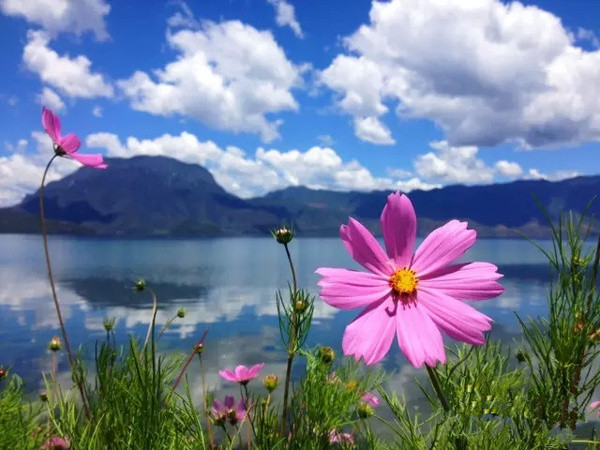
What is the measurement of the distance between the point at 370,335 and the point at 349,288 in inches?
2.8

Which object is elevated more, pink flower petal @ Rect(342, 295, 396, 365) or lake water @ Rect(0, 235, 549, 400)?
pink flower petal @ Rect(342, 295, 396, 365)

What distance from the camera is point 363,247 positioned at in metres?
0.71

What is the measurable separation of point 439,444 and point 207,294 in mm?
41486

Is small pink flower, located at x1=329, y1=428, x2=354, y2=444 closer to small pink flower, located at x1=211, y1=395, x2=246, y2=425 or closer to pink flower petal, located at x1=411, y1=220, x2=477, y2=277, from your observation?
small pink flower, located at x1=211, y1=395, x2=246, y2=425

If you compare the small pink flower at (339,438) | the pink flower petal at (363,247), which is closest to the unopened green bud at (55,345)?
the small pink flower at (339,438)

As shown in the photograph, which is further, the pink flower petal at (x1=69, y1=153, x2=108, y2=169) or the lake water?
the lake water

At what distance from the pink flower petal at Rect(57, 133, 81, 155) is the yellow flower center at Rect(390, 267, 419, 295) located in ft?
3.55

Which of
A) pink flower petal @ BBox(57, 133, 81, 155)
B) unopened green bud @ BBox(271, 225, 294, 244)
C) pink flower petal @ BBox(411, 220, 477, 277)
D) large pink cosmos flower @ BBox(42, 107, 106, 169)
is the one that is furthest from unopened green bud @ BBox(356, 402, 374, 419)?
pink flower petal @ BBox(57, 133, 81, 155)

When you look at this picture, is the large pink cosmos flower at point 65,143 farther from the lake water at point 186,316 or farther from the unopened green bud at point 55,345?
the unopened green bud at point 55,345

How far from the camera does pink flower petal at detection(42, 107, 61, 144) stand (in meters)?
1.28

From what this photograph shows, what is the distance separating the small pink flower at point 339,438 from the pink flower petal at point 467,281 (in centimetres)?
91

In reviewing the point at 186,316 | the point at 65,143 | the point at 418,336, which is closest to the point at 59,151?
the point at 65,143

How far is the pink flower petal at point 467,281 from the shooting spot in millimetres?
646

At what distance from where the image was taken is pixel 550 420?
2.68ft
